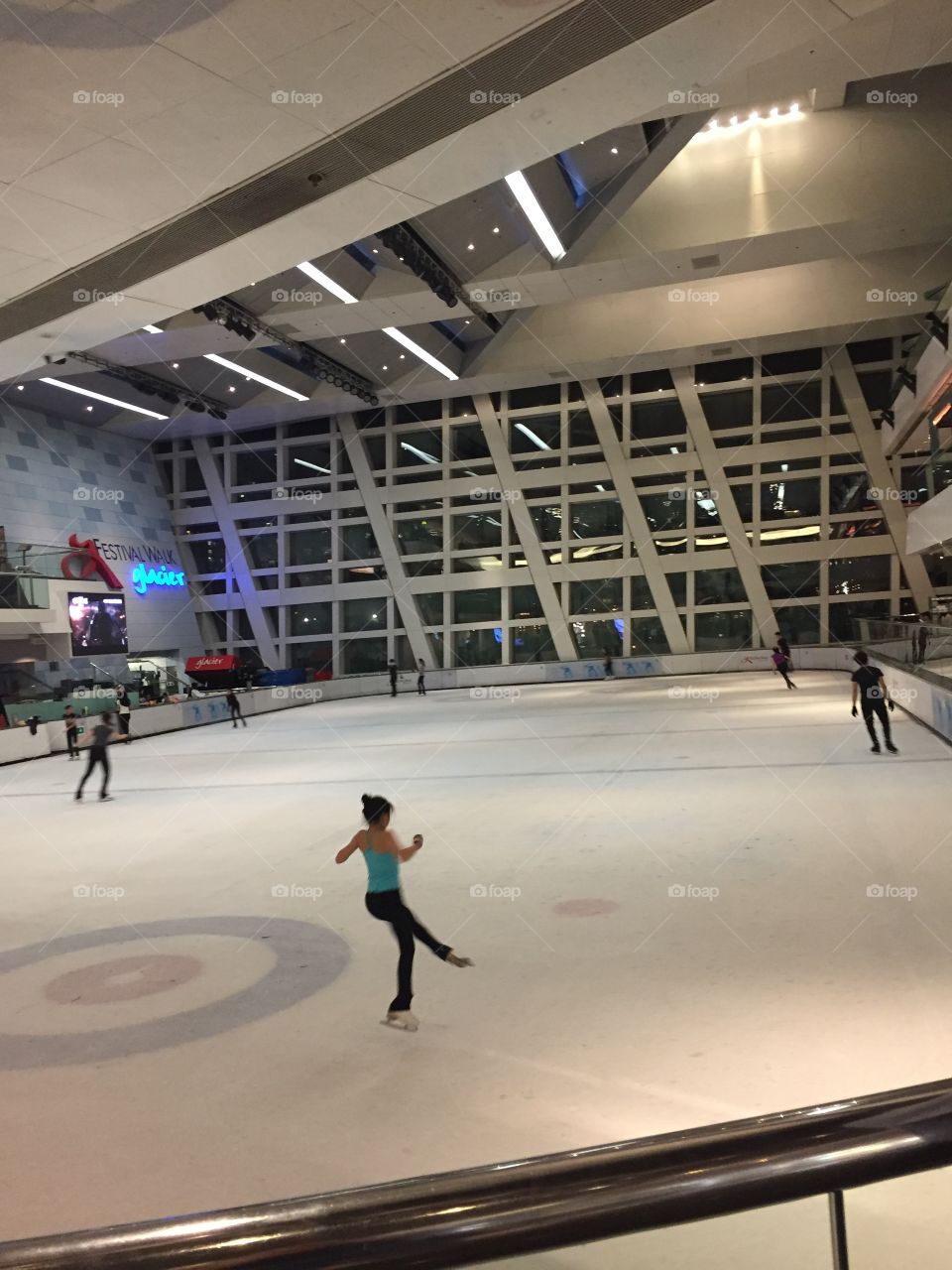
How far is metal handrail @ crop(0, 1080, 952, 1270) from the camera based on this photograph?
100 centimetres

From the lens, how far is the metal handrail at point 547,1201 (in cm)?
100

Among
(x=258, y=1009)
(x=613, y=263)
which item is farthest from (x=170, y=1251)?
(x=613, y=263)

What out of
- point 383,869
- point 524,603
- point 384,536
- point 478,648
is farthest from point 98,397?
point 383,869

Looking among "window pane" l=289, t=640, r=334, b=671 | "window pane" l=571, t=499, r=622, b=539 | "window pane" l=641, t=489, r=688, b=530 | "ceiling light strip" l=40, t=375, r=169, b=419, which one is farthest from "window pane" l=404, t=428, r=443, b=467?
"ceiling light strip" l=40, t=375, r=169, b=419

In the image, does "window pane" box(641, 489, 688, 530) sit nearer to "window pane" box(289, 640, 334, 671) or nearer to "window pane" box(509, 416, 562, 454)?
"window pane" box(509, 416, 562, 454)

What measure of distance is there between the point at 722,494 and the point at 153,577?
79.3 feet

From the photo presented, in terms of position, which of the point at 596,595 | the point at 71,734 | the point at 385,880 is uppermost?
the point at 596,595

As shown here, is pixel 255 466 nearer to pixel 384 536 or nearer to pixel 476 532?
pixel 384 536

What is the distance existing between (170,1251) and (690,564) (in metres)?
37.4

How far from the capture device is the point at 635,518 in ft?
123

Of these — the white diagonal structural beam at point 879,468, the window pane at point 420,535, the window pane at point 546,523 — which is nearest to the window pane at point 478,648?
the window pane at point 420,535

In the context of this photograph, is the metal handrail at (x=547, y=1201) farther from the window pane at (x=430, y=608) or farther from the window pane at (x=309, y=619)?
the window pane at (x=309, y=619)

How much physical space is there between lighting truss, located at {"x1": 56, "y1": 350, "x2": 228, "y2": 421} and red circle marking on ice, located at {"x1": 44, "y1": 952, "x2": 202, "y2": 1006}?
23.6 meters

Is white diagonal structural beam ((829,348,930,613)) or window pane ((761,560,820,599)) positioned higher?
white diagonal structural beam ((829,348,930,613))
